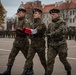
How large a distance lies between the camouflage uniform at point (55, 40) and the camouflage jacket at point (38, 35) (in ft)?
1.30

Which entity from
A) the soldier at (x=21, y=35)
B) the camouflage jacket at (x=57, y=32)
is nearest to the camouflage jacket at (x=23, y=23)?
the soldier at (x=21, y=35)

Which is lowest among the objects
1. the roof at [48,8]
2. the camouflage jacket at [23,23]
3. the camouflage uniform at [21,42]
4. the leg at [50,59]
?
the leg at [50,59]

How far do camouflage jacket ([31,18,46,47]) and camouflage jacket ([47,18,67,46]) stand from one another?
387 millimetres

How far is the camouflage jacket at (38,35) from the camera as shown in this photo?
8.99 meters

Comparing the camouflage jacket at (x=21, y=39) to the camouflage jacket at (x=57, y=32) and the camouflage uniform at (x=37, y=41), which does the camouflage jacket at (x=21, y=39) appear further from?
the camouflage jacket at (x=57, y=32)

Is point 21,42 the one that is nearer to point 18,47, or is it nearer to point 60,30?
point 18,47

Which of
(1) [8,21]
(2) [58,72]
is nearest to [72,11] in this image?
(1) [8,21]

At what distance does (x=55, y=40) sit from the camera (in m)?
8.66

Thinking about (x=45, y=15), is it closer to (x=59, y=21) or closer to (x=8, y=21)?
(x=8, y=21)

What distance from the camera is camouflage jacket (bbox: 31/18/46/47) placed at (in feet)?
29.5

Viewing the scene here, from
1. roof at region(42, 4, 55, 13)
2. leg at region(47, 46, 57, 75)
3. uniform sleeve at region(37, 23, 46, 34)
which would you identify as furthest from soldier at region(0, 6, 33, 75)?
roof at region(42, 4, 55, 13)

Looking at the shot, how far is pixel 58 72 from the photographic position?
1050cm

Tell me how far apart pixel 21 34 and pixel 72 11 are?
112397 millimetres

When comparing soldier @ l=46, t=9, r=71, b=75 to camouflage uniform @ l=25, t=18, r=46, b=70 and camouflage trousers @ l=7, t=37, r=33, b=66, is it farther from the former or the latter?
camouflage trousers @ l=7, t=37, r=33, b=66
